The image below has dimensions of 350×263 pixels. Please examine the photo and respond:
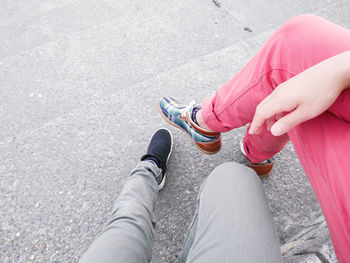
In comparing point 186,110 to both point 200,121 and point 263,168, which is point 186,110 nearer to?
point 200,121

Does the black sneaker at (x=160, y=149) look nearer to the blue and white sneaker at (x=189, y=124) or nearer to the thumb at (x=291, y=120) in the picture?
the blue and white sneaker at (x=189, y=124)

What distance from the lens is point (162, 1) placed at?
7.80ft

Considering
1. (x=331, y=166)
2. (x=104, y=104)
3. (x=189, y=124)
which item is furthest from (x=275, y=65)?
(x=104, y=104)

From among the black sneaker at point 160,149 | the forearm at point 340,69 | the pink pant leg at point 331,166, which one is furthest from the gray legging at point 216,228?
the forearm at point 340,69

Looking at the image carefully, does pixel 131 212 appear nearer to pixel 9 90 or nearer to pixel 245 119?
pixel 245 119

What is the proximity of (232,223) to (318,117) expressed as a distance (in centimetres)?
41

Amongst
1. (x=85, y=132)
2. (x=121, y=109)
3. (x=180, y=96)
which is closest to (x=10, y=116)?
(x=85, y=132)

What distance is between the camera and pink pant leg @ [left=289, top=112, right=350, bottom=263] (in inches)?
23.8

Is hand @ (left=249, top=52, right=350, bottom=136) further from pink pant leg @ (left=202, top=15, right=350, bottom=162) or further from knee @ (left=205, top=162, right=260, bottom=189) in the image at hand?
knee @ (left=205, top=162, right=260, bottom=189)

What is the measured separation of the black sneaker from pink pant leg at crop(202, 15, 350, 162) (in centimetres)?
39

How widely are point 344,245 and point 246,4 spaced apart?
2.27 m

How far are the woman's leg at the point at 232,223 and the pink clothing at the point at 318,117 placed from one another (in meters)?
0.18

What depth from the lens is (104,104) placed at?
1.75 m

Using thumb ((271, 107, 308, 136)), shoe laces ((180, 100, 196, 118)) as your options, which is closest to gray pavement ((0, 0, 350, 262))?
shoe laces ((180, 100, 196, 118))
